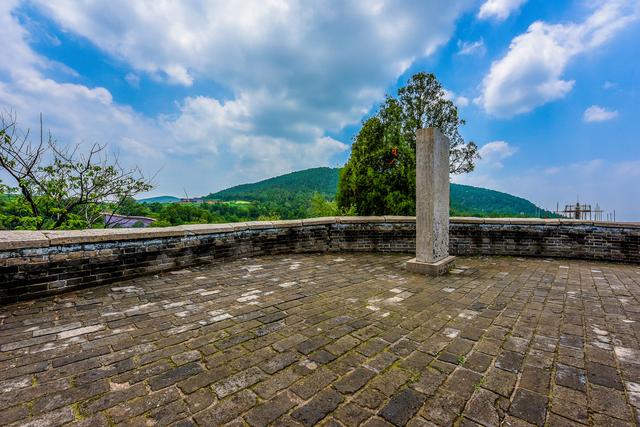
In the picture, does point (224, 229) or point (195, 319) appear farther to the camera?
point (224, 229)

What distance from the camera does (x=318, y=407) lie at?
153 centimetres

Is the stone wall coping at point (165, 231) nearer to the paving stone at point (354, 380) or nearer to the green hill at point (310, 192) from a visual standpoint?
the paving stone at point (354, 380)

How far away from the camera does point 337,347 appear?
2.15 m

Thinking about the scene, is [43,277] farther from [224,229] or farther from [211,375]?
[211,375]

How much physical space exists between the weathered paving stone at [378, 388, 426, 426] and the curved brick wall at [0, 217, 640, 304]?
390 cm

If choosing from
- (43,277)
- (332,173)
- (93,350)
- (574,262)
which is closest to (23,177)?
(43,277)

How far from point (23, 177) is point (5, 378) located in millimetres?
8690

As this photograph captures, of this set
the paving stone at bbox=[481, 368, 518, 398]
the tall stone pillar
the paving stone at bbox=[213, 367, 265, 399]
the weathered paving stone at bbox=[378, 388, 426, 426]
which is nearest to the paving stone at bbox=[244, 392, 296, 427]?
the paving stone at bbox=[213, 367, 265, 399]

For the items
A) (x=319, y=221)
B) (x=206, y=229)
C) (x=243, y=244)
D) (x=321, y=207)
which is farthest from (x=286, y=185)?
(x=206, y=229)

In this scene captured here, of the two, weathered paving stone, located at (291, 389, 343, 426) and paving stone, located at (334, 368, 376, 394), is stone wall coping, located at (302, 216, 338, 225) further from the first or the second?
weathered paving stone, located at (291, 389, 343, 426)

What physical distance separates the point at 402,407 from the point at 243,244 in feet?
14.7

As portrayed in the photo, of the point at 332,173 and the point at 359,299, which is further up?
the point at 332,173

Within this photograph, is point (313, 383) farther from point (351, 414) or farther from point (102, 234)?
point (102, 234)

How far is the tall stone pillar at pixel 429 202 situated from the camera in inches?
181
